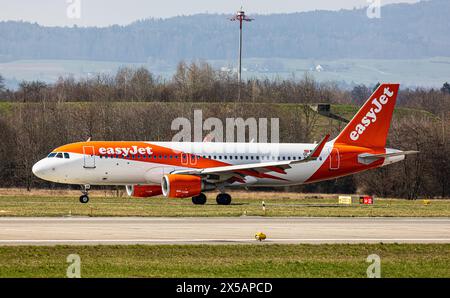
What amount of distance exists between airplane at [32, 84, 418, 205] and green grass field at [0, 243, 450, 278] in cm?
2517

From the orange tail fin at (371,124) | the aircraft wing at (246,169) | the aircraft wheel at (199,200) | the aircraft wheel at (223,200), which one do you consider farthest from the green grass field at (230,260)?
the orange tail fin at (371,124)

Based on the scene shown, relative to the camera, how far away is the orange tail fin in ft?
210

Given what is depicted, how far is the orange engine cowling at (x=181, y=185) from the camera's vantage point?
57.1m

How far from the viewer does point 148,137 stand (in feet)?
299

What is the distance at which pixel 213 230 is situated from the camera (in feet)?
129

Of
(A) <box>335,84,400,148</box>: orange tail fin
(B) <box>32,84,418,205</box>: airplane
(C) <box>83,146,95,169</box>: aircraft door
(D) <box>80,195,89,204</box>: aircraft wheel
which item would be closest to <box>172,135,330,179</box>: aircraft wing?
(B) <box>32,84,418,205</box>: airplane

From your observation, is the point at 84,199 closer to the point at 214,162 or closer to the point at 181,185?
the point at 181,185

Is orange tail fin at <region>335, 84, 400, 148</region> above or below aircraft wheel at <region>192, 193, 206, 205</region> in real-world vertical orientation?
above

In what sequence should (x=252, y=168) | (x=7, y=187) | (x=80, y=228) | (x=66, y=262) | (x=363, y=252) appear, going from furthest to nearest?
(x=7, y=187), (x=252, y=168), (x=80, y=228), (x=363, y=252), (x=66, y=262)

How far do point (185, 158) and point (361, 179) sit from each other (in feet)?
96.2

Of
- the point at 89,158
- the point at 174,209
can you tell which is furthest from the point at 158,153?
the point at 174,209

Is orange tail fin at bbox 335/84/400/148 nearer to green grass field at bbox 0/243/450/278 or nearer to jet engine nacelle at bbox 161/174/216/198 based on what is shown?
jet engine nacelle at bbox 161/174/216/198
